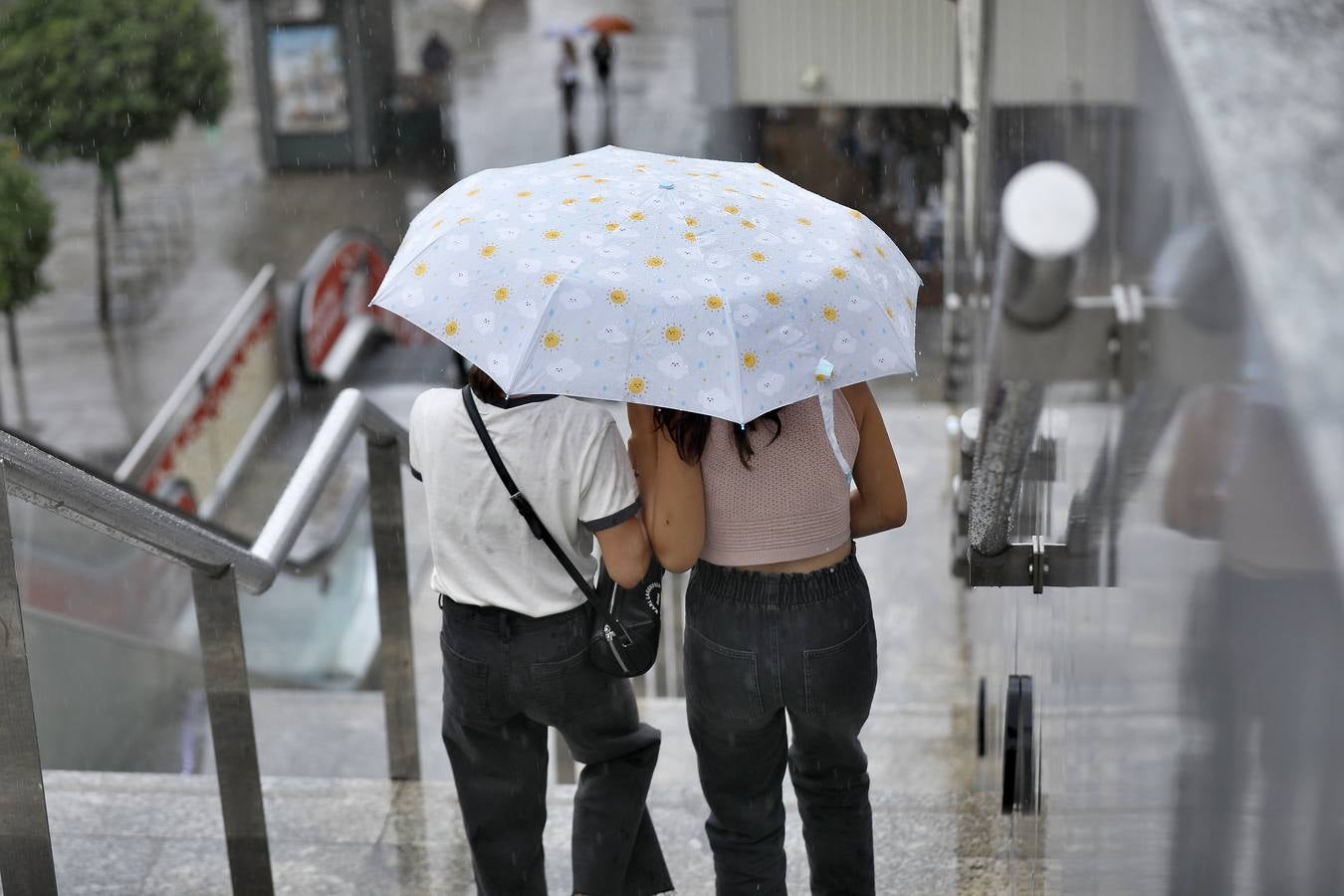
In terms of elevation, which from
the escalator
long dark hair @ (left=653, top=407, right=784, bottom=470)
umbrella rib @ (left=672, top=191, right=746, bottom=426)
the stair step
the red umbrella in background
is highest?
the red umbrella in background

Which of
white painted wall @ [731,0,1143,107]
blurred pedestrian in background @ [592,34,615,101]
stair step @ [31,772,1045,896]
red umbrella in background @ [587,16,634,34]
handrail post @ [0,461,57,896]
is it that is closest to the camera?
handrail post @ [0,461,57,896]

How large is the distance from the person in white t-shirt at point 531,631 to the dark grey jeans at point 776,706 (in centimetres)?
20

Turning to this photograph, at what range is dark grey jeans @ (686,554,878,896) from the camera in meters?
2.54

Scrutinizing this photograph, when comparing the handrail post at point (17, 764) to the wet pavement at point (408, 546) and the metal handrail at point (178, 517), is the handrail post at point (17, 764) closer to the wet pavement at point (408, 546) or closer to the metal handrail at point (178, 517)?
the metal handrail at point (178, 517)

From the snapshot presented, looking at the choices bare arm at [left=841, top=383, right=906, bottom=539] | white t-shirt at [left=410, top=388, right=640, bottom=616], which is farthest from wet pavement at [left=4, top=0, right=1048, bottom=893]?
white t-shirt at [left=410, top=388, right=640, bottom=616]

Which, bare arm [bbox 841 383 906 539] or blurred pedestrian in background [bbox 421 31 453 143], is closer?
bare arm [bbox 841 383 906 539]

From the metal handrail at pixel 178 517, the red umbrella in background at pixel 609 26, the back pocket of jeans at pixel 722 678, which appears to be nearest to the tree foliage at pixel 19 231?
the red umbrella in background at pixel 609 26

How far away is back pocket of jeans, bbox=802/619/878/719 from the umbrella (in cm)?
43

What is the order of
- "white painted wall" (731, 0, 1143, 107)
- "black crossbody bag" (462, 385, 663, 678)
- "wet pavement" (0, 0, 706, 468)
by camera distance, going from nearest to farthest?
1. "black crossbody bag" (462, 385, 663, 678)
2. "white painted wall" (731, 0, 1143, 107)
3. "wet pavement" (0, 0, 706, 468)

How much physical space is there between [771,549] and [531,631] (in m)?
0.49

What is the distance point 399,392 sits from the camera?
15.1 metres

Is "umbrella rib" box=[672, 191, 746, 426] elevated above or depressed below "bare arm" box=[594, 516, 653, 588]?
above

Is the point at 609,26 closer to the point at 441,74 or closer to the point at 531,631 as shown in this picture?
the point at 441,74

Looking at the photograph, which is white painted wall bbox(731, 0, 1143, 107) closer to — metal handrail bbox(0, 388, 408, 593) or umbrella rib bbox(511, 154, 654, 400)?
metal handrail bbox(0, 388, 408, 593)
